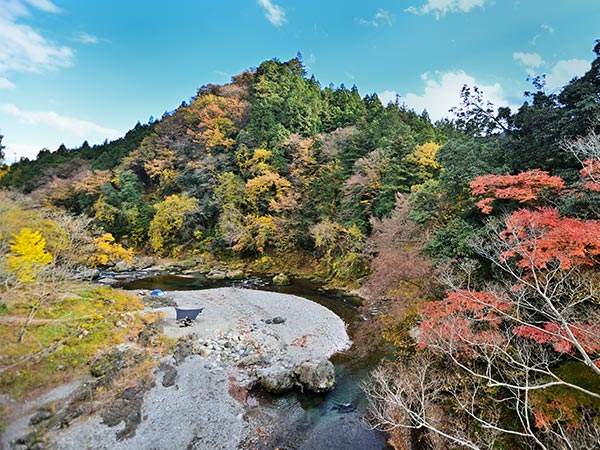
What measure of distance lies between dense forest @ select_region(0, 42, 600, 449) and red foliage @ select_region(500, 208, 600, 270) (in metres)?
0.06

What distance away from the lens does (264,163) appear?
3116 cm

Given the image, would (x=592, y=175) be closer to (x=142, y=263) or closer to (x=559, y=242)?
(x=559, y=242)

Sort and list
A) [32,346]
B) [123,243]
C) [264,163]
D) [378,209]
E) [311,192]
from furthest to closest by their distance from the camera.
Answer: [123,243] → [264,163] → [311,192] → [378,209] → [32,346]

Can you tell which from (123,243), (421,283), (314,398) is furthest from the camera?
(123,243)

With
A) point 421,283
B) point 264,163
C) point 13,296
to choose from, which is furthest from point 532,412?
point 264,163

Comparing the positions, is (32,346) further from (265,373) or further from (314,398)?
(314,398)

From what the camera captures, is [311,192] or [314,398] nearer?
[314,398]

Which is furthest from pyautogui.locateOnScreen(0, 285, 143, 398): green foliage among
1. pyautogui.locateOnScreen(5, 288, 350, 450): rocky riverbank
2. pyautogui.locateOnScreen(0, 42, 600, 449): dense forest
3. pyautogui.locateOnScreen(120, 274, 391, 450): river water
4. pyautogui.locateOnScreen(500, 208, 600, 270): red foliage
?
pyautogui.locateOnScreen(500, 208, 600, 270): red foliage

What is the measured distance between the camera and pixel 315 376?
992 cm

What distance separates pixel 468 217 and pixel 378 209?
950cm

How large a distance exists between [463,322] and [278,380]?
20.4 ft

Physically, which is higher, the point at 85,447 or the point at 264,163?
the point at 264,163

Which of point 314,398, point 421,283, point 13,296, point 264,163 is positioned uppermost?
point 264,163

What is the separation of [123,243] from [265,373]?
3429 cm
